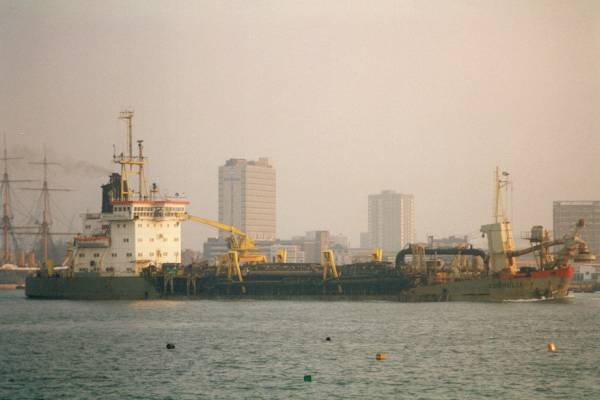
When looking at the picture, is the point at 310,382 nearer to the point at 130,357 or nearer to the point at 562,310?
the point at 130,357

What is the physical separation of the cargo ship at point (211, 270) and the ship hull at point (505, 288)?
113 mm

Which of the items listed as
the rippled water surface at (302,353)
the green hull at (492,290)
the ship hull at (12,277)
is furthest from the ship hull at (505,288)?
the ship hull at (12,277)

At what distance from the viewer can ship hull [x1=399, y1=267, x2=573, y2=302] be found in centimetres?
10044

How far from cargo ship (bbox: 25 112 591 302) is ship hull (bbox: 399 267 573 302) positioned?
113mm

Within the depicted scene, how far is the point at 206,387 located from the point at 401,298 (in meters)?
57.2

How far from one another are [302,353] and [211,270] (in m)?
53.1

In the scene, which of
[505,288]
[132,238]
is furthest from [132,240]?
[505,288]

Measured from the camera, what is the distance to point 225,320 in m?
84.1

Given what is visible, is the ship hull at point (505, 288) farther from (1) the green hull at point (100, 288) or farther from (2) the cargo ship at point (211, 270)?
(1) the green hull at point (100, 288)

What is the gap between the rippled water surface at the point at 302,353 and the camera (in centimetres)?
4947

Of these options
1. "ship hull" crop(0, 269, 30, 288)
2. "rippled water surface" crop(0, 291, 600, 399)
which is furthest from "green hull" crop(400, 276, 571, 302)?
"ship hull" crop(0, 269, 30, 288)

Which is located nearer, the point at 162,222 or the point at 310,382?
the point at 310,382

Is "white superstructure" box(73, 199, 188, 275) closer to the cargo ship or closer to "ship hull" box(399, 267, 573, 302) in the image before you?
the cargo ship

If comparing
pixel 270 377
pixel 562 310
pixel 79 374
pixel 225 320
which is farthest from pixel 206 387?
pixel 562 310
